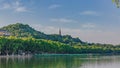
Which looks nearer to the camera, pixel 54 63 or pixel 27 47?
pixel 54 63

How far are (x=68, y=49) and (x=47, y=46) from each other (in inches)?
922

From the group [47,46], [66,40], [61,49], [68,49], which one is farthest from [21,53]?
[66,40]

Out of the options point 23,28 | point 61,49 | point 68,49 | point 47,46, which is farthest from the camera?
point 23,28

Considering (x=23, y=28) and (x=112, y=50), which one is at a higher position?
(x=23, y=28)

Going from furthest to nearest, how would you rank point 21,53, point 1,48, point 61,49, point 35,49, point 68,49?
point 68,49 → point 61,49 → point 35,49 → point 21,53 → point 1,48

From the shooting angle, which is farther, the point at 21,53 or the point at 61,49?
the point at 61,49

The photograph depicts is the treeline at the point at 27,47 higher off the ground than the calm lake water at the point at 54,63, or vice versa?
the treeline at the point at 27,47

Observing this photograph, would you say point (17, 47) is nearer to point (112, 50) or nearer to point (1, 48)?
point (1, 48)

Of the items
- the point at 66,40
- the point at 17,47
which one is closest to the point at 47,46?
the point at 17,47

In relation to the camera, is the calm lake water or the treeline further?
the treeline

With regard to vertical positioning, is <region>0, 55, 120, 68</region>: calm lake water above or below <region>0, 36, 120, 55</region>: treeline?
below

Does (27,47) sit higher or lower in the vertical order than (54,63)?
higher

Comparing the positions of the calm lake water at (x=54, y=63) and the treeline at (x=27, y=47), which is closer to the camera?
the calm lake water at (x=54, y=63)

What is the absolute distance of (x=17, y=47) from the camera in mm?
89625
